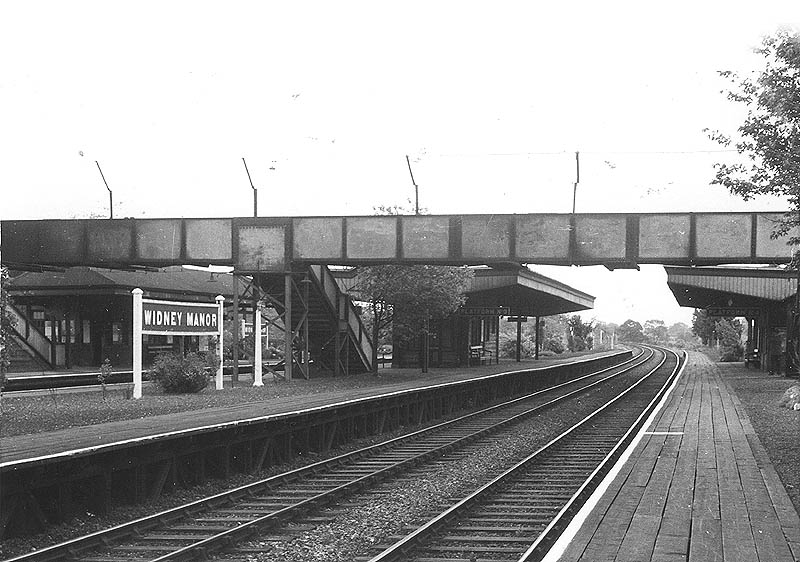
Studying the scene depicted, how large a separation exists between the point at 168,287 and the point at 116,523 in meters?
33.2

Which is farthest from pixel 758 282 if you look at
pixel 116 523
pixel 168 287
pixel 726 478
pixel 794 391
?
pixel 116 523

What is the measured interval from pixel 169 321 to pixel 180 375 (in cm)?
168

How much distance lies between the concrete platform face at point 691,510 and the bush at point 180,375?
11253 mm

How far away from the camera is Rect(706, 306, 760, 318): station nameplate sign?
53.7 meters

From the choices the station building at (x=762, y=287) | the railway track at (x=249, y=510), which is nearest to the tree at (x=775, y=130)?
the railway track at (x=249, y=510)

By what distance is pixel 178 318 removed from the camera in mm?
21188

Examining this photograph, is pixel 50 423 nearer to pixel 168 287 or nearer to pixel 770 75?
pixel 770 75

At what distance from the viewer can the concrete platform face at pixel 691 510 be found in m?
6.97

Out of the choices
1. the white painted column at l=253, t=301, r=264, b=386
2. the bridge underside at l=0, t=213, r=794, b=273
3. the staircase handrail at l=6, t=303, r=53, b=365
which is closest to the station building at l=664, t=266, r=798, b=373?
the bridge underside at l=0, t=213, r=794, b=273

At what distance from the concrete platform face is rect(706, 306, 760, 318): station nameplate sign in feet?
134

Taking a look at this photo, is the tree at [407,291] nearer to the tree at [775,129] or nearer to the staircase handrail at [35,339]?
the staircase handrail at [35,339]

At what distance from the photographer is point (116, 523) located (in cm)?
1049

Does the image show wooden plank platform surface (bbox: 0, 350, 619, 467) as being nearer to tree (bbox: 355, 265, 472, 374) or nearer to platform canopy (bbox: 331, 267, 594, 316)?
tree (bbox: 355, 265, 472, 374)

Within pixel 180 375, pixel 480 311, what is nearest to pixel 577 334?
pixel 480 311
